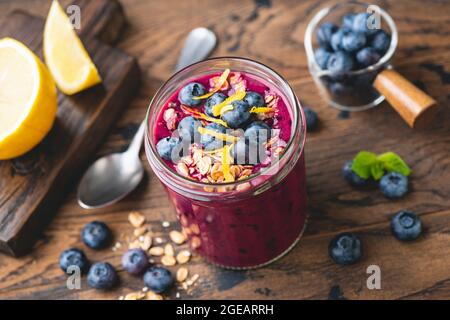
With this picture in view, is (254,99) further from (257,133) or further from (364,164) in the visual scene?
(364,164)

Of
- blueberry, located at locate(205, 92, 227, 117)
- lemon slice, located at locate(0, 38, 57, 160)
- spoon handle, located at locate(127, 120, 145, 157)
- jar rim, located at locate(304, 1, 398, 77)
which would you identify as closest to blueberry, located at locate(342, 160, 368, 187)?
jar rim, located at locate(304, 1, 398, 77)

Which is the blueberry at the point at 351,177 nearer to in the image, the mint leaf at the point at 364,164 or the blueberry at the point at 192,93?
the mint leaf at the point at 364,164

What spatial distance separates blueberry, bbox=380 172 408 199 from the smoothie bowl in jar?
24 cm

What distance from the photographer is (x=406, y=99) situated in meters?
1.93

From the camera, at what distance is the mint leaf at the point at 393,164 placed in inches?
75.7

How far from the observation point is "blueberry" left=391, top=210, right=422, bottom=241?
1838 millimetres

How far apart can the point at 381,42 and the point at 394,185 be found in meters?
0.40

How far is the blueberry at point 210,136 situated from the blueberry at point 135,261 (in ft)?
1.46

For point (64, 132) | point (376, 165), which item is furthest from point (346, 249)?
point (64, 132)

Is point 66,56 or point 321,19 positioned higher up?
point 66,56

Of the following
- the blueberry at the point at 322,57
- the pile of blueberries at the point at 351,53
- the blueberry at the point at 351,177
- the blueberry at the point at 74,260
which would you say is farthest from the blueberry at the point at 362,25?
the blueberry at the point at 74,260

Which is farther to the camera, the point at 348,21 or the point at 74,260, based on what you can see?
the point at 348,21
